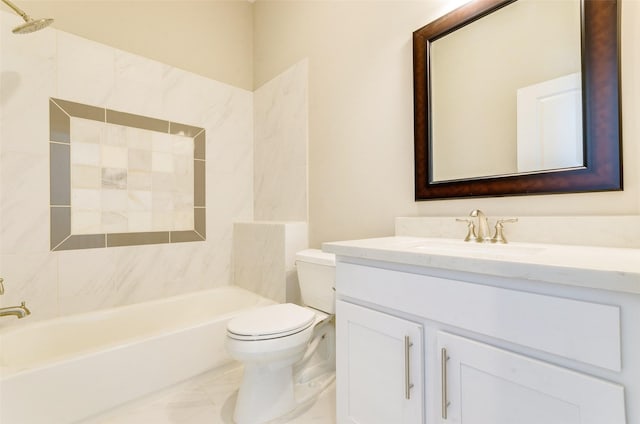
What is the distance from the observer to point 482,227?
3.84 feet

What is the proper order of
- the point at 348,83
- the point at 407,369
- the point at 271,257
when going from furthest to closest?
1. the point at 271,257
2. the point at 348,83
3. the point at 407,369

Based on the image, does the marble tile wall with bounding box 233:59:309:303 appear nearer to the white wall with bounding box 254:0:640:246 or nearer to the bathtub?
the white wall with bounding box 254:0:640:246

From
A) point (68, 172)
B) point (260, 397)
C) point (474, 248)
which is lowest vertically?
point (260, 397)

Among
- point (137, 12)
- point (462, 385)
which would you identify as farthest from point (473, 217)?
point (137, 12)

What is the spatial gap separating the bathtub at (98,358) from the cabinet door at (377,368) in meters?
0.98

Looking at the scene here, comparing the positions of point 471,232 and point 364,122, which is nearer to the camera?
point 471,232

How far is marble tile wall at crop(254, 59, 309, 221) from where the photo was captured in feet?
7.11

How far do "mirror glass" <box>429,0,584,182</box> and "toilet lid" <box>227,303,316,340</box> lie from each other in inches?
37.4

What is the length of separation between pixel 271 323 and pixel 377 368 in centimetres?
58

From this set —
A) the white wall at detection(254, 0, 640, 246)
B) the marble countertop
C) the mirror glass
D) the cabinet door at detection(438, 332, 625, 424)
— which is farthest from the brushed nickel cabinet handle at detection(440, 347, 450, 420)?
the mirror glass

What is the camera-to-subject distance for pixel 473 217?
47.8 inches

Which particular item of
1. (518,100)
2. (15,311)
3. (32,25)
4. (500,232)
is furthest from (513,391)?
(32,25)

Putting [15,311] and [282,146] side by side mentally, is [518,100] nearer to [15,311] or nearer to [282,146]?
[282,146]

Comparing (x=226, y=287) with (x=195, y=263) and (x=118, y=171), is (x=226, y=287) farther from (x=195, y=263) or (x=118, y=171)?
(x=118, y=171)
